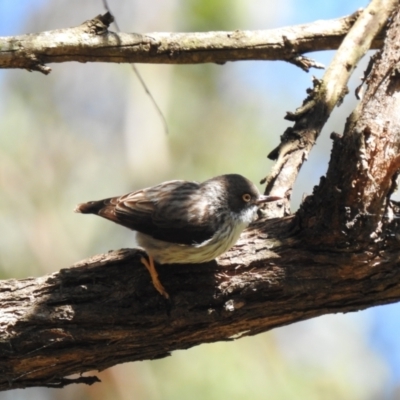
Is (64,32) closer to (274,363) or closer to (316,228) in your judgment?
(316,228)

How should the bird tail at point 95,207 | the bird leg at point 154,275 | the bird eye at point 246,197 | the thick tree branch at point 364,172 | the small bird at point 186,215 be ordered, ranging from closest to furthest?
the thick tree branch at point 364,172 → the bird leg at point 154,275 → the small bird at point 186,215 → the bird tail at point 95,207 → the bird eye at point 246,197

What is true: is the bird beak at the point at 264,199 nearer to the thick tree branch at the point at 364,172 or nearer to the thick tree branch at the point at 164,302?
the thick tree branch at the point at 164,302

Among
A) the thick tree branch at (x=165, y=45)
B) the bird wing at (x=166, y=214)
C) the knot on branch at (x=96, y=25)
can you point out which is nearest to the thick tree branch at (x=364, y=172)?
the bird wing at (x=166, y=214)

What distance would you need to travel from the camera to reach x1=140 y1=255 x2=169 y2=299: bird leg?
158 inches

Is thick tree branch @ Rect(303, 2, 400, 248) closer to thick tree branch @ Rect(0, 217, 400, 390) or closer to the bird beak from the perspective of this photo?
thick tree branch @ Rect(0, 217, 400, 390)

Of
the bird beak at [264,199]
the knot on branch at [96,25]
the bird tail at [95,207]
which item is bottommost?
the bird beak at [264,199]

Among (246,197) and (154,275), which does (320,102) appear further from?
(154,275)

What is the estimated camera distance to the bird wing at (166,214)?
4.61 meters

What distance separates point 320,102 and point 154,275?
2240 millimetres

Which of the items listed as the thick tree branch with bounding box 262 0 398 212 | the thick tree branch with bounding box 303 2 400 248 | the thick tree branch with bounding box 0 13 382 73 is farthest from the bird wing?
the thick tree branch with bounding box 0 13 382 73

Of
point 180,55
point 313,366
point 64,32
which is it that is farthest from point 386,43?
point 313,366

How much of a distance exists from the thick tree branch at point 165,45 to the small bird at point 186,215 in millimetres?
1046

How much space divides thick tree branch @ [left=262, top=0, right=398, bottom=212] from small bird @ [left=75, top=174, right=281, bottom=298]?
0.99 feet

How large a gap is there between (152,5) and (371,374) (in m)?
7.06
